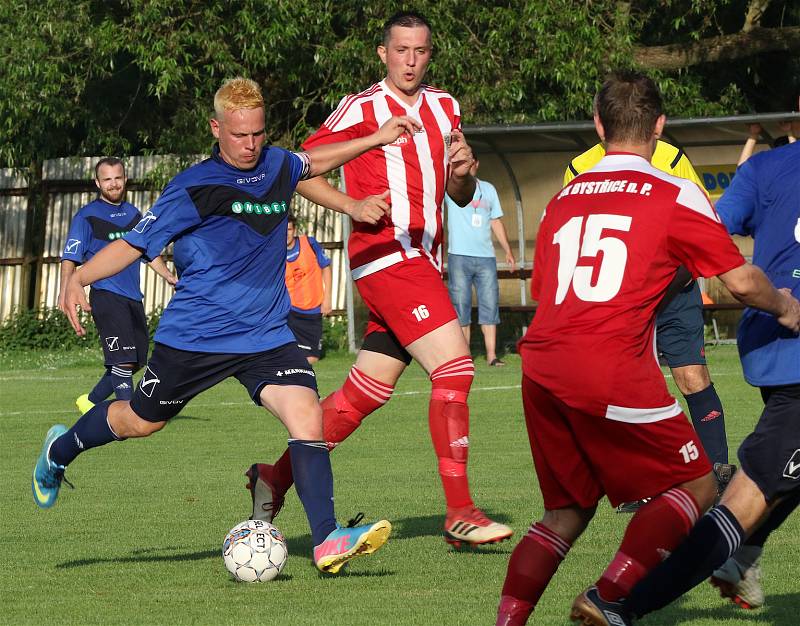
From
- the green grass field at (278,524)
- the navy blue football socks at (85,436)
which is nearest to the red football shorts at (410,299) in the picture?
the green grass field at (278,524)

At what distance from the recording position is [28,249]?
22891 millimetres

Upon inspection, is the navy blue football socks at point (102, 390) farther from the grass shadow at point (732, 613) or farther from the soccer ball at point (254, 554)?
the grass shadow at point (732, 613)

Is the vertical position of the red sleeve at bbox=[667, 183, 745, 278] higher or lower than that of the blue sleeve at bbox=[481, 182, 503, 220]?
higher

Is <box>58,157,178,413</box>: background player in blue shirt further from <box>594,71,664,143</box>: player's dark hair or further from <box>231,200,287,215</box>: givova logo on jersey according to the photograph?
<box>594,71,664,143</box>: player's dark hair

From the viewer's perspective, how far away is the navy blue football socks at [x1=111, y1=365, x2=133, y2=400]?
12.0m

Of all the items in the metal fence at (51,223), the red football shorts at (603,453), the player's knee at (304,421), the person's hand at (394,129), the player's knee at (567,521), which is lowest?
the metal fence at (51,223)

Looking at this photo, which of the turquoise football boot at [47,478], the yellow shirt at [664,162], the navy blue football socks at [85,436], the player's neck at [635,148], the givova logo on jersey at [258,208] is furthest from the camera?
the yellow shirt at [664,162]

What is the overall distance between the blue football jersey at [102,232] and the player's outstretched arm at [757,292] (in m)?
8.16

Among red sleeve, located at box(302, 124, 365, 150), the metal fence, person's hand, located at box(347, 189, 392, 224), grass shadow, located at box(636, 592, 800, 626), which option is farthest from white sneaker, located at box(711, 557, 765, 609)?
the metal fence

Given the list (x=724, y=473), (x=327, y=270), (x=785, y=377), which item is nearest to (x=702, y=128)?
(x=327, y=270)

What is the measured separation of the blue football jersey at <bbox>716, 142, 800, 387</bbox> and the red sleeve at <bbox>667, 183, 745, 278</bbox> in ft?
2.58

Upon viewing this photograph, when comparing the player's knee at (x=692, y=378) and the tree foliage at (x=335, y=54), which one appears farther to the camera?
the tree foliage at (x=335, y=54)

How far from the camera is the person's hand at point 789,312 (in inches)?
183

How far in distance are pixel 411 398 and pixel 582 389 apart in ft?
32.3
